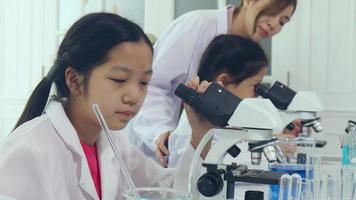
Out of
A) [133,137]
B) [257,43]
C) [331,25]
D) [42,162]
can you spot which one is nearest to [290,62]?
[331,25]

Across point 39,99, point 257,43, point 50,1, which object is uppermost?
point 50,1

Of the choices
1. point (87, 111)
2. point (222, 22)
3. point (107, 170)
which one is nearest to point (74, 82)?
point (87, 111)

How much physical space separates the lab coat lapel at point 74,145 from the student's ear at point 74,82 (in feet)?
0.22

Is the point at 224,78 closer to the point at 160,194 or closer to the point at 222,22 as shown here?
the point at 222,22

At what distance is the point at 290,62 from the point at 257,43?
68 centimetres

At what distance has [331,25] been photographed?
232 cm

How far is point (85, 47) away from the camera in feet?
3.41

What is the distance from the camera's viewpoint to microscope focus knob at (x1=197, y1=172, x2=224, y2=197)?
75 centimetres

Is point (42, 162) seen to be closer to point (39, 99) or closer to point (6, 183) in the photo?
point (6, 183)

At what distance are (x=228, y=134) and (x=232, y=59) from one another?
863 mm

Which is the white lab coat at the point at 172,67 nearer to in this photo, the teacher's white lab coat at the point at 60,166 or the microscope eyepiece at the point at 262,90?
the microscope eyepiece at the point at 262,90

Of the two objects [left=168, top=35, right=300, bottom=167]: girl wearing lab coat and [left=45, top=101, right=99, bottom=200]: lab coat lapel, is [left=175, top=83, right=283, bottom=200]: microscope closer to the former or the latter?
[left=45, top=101, right=99, bottom=200]: lab coat lapel

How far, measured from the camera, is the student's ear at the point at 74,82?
1038 mm

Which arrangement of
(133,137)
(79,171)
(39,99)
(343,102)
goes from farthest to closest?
1. (343,102)
2. (133,137)
3. (39,99)
4. (79,171)
